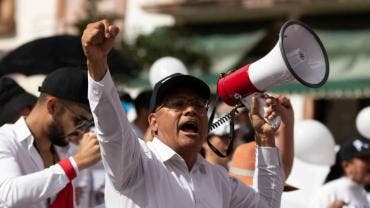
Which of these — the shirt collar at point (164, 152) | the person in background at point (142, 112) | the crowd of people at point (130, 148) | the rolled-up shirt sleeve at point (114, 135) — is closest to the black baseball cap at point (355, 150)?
the person in background at point (142, 112)

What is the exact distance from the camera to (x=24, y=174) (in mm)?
5570

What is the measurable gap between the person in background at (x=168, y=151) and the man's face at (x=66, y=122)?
112cm

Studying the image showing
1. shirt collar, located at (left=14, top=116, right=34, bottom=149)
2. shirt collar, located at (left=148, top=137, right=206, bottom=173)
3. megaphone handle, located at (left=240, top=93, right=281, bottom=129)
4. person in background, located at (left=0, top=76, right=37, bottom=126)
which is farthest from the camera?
person in background, located at (left=0, top=76, right=37, bottom=126)

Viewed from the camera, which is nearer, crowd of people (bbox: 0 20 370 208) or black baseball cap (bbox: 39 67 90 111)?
crowd of people (bbox: 0 20 370 208)

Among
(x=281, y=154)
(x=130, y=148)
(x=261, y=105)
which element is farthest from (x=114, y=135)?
(x=281, y=154)

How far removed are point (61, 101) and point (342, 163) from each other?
125 inches

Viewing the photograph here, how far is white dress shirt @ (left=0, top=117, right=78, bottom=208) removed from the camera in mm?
5188

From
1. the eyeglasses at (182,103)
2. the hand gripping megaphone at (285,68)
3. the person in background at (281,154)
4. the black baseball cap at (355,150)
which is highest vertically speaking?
the hand gripping megaphone at (285,68)

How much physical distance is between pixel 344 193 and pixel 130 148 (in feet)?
12.6

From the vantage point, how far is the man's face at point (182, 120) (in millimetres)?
4574

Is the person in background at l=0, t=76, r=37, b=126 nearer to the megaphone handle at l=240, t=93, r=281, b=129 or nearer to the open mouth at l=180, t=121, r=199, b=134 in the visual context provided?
the megaphone handle at l=240, t=93, r=281, b=129

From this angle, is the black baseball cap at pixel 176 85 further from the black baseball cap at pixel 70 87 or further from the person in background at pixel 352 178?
the person in background at pixel 352 178

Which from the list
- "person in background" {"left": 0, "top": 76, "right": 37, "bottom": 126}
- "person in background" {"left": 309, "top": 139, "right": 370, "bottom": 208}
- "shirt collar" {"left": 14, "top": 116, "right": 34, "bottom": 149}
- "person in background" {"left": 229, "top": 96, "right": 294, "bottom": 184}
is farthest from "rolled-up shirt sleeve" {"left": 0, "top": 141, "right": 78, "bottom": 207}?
"person in background" {"left": 309, "top": 139, "right": 370, "bottom": 208}

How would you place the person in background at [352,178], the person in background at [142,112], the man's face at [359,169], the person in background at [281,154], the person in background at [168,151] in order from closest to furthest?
the person in background at [168,151]
the person in background at [281,154]
the person in background at [352,178]
the person in background at [142,112]
the man's face at [359,169]
